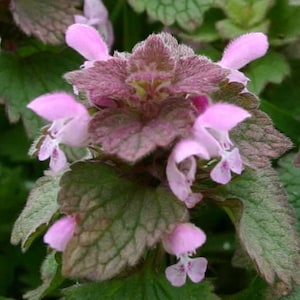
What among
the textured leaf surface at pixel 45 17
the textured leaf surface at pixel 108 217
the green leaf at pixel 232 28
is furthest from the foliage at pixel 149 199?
the textured leaf surface at pixel 45 17

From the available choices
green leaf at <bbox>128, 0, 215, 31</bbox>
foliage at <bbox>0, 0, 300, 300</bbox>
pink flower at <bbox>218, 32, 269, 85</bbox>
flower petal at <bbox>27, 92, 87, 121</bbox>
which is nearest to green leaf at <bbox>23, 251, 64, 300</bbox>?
foliage at <bbox>0, 0, 300, 300</bbox>

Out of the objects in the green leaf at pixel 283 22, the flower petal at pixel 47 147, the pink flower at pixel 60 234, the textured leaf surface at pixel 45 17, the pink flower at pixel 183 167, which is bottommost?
the textured leaf surface at pixel 45 17

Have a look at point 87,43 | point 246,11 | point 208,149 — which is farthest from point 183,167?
point 246,11

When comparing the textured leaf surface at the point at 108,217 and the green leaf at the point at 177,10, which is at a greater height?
the textured leaf surface at the point at 108,217

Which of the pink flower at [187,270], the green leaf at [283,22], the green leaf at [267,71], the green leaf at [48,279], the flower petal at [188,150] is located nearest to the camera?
the flower petal at [188,150]

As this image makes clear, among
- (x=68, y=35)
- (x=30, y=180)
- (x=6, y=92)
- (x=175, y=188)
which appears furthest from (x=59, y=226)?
(x=30, y=180)

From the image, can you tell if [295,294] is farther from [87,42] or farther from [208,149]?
[87,42]

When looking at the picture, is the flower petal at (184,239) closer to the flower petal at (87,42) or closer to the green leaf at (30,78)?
the flower petal at (87,42)
